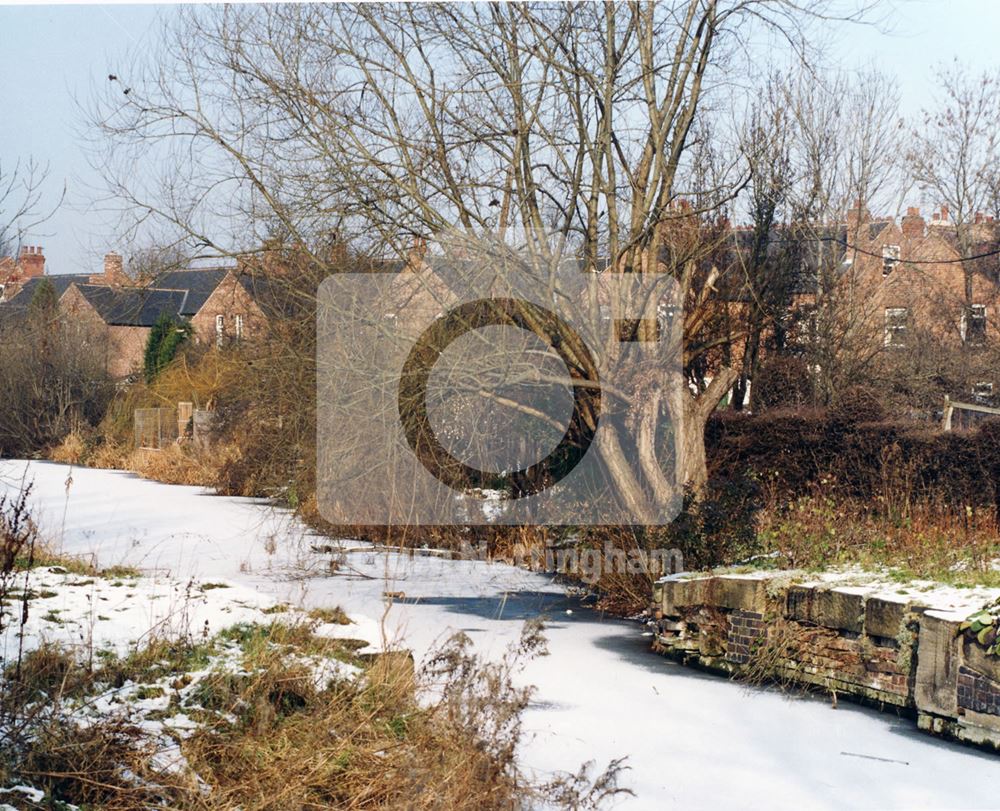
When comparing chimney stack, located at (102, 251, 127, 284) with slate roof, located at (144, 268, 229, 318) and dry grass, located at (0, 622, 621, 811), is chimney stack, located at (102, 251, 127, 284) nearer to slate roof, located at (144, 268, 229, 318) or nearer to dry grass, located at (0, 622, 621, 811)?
dry grass, located at (0, 622, 621, 811)

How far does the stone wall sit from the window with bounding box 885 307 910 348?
1242 centimetres

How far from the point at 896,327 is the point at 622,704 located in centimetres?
1532

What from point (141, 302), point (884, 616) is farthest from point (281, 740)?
point (141, 302)

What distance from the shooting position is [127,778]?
3867 millimetres

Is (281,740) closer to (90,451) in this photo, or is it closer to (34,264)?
(90,451)

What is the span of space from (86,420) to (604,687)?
1920 centimetres

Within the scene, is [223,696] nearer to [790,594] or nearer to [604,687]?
[604,687]

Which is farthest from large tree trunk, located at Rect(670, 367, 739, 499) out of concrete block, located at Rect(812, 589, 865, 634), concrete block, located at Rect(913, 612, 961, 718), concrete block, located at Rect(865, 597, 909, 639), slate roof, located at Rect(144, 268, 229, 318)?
slate roof, located at Rect(144, 268, 229, 318)

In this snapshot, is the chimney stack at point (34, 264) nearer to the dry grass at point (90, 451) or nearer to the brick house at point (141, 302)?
the brick house at point (141, 302)

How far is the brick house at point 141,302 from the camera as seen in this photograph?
11.1 metres

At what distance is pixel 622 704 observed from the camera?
6484 millimetres

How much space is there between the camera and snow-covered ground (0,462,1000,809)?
5.12 m

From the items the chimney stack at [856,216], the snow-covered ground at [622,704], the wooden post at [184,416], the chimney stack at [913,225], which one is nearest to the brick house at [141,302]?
the wooden post at [184,416]

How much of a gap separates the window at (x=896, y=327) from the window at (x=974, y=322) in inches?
77.6
